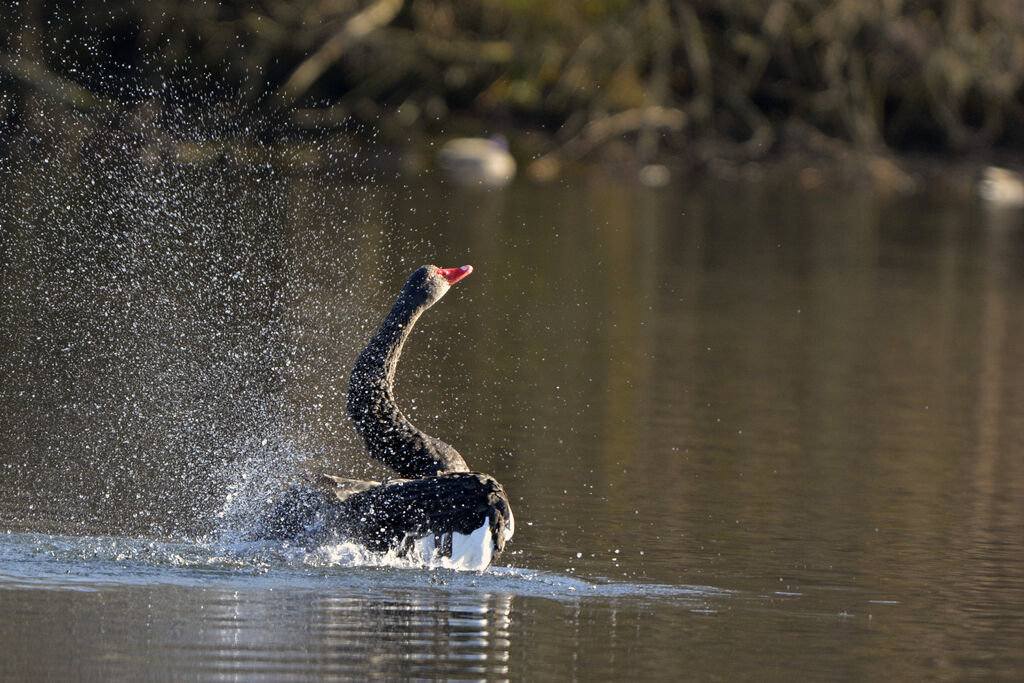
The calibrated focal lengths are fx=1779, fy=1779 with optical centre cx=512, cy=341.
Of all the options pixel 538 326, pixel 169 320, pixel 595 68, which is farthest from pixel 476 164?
pixel 169 320

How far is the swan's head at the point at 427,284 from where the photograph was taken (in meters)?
10.1

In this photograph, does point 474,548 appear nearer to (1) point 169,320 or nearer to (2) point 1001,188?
(1) point 169,320

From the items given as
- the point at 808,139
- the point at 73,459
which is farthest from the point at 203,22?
the point at 73,459

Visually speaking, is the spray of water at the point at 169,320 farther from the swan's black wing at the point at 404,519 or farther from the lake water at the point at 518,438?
the swan's black wing at the point at 404,519

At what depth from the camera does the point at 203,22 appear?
35.6m

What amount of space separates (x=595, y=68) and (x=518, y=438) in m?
26.2

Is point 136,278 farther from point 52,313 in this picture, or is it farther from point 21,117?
point 21,117

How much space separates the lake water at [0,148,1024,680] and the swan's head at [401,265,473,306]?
4.41 feet

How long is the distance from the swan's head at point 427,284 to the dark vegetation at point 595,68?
23.7 metres

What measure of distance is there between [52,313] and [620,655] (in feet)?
32.2

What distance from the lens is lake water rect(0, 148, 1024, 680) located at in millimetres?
7703

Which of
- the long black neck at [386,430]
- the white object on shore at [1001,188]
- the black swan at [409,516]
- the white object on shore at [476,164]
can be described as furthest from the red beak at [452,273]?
the white object on shore at [1001,188]

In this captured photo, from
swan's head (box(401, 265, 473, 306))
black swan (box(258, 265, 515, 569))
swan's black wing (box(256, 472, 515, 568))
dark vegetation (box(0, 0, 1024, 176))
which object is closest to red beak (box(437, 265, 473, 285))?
swan's head (box(401, 265, 473, 306))

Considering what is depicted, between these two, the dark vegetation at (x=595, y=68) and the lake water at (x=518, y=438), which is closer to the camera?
the lake water at (x=518, y=438)
